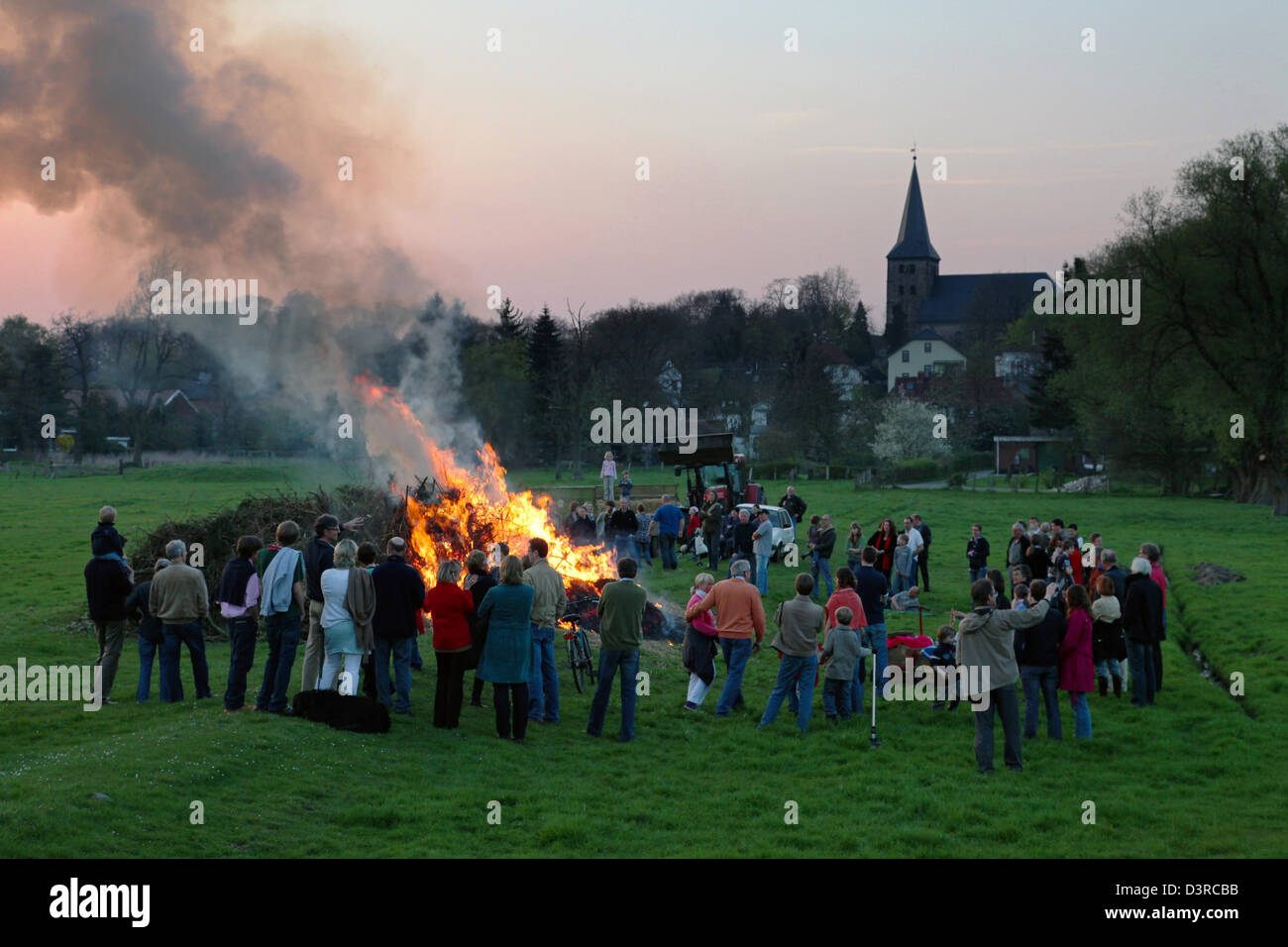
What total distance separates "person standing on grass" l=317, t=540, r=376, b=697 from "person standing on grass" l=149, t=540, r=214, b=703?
6.11ft

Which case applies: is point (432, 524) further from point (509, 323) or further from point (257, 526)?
point (509, 323)

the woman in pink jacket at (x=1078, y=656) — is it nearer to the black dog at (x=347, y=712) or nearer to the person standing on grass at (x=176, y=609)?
the black dog at (x=347, y=712)

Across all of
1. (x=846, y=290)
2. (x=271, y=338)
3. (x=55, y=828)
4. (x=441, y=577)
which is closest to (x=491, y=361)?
(x=271, y=338)

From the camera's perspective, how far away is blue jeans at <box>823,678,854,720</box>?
43.5 ft

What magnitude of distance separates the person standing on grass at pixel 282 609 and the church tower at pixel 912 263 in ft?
444

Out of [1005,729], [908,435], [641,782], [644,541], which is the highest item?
[908,435]

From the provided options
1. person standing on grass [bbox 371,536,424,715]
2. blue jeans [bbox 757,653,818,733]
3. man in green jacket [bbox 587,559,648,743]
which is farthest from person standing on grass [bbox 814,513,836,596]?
person standing on grass [bbox 371,536,424,715]

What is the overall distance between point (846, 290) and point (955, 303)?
63.7 ft

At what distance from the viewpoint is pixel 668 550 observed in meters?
27.3

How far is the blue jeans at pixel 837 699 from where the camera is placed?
13250mm

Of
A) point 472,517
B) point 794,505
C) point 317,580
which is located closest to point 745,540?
point 794,505

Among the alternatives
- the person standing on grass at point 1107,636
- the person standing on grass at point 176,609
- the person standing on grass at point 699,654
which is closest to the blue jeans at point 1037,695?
the person standing on grass at point 1107,636

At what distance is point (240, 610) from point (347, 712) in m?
1.62

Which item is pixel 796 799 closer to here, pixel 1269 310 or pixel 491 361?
pixel 1269 310
